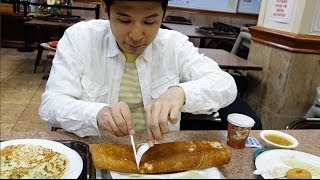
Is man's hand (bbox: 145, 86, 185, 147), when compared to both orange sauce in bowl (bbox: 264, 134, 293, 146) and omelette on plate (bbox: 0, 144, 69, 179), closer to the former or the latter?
omelette on plate (bbox: 0, 144, 69, 179)

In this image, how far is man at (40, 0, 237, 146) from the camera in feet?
3.57

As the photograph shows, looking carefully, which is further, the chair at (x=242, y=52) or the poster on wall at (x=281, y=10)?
the chair at (x=242, y=52)

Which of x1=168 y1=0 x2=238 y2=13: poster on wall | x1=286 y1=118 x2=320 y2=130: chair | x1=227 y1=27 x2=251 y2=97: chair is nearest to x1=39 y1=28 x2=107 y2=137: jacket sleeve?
x1=286 y1=118 x2=320 y2=130: chair

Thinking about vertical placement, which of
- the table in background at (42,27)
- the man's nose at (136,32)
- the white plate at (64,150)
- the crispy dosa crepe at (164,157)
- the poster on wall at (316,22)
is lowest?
the table in background at (42,27)

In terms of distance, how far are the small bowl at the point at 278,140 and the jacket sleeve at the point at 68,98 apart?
0.64 metres

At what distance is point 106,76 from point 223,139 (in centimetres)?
63

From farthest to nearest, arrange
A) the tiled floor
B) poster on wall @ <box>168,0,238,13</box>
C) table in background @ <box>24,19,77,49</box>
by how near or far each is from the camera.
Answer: poster on wall @ <box>168,0,238,13</box> < table in background @ <box>24,19,77,49</box> < the tiled floor

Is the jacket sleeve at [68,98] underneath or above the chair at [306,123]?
above

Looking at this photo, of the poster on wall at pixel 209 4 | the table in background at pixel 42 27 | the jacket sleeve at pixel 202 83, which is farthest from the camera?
the poster on wall at pixel 209 4

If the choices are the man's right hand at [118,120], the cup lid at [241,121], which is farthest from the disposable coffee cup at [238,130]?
the man's right hand at [118,120]

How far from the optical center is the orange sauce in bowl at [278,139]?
1228mm

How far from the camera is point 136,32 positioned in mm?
1237

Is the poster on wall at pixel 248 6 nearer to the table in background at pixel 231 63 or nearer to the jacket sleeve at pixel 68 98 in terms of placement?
the table in background at pixel 231 63

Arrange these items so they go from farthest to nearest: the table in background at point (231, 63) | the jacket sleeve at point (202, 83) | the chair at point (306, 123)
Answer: the table in background at point (231, 63), the chair at point (306, 123), the jacket sleeve at point (202, 83)
